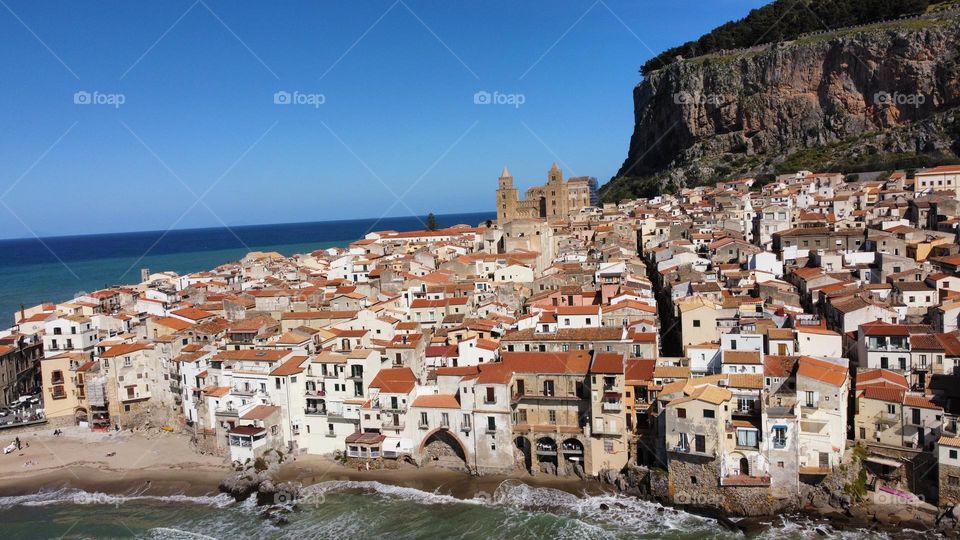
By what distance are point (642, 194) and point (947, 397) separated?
79550 mm

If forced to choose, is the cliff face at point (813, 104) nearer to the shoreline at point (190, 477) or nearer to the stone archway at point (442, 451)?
the shoreline at point (190, 477)

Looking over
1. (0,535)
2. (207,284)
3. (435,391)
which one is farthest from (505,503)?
(207,284)

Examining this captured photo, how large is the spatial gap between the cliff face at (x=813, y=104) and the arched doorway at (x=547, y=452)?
67.6 metres

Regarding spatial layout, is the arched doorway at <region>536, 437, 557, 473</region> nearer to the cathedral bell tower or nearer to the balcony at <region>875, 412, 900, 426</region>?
the balcony at <region>875, 412, 900, 426</region>

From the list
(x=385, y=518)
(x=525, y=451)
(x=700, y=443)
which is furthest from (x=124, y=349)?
(x=700, y=443)

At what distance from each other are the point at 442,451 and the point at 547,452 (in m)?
4.55

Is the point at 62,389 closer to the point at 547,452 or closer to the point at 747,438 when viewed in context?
the point at 547,452

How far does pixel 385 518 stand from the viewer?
80.7 feet

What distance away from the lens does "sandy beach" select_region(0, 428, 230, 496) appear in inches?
1133

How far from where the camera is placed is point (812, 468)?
23266 millimetres

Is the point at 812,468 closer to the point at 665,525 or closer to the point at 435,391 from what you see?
the point at 665,525

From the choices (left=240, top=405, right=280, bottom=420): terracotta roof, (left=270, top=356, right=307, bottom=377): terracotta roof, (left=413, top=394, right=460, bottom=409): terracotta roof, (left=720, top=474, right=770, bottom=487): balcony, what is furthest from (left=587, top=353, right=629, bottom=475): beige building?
(left=240, top=405, right=280, bottom=420): terracotta roof

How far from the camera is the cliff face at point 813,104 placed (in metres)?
79.1

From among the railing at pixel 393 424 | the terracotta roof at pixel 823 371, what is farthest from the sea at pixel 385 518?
the terracotta roof at pixel 823 371
